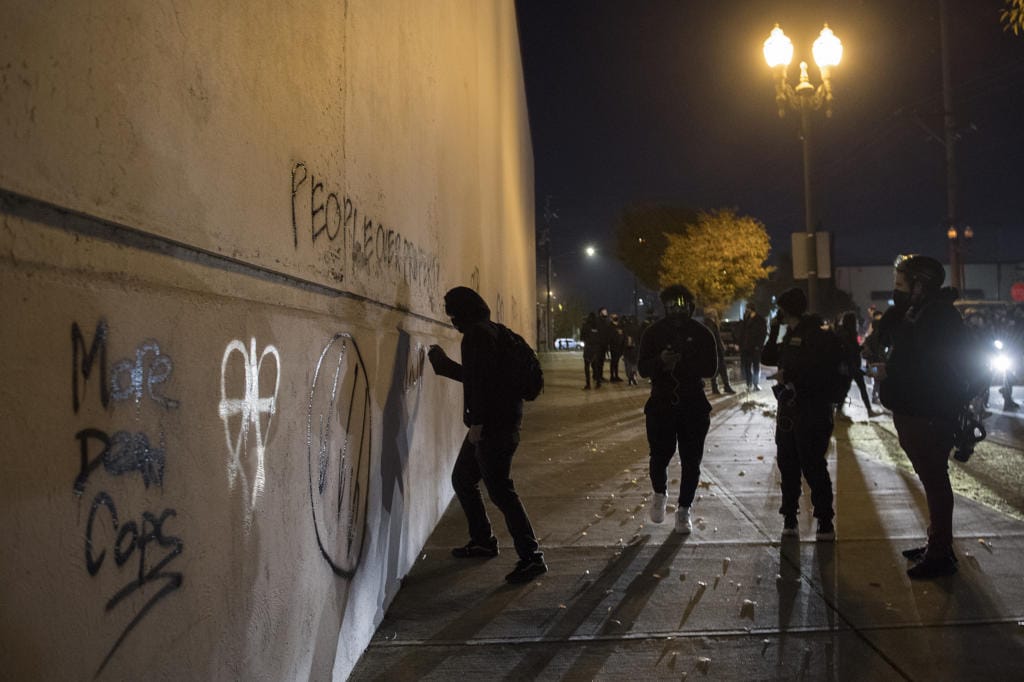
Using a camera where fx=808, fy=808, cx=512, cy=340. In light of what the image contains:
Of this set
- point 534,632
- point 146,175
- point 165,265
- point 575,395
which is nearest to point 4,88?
point 146,175

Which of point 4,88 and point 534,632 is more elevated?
point 4,88

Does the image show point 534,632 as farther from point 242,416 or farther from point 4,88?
point 4,88

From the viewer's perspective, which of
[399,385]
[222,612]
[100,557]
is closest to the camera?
[100,557]

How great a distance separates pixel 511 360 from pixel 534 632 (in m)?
1.58

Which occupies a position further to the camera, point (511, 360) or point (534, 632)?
point (511, 360)

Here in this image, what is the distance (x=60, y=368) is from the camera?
4.99 ft

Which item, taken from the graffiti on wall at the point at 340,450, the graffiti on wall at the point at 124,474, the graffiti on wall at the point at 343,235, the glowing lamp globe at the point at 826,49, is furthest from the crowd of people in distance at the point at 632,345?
the graffiti on wall at the point at 124,474

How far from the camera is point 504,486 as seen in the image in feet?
16.0

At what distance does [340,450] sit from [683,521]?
325 cm

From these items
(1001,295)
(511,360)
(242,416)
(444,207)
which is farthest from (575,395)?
(1001,295)

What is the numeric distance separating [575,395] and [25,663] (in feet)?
52.9

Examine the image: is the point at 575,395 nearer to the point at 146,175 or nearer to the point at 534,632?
the point at 534,632

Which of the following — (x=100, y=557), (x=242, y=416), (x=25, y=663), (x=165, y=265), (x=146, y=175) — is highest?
Answer: (x=146, y=175)

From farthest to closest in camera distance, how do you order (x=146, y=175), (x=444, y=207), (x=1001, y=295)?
1. (x=1001, y=295)
2. (x=444, y=207)
3. (x=146, y=175)
